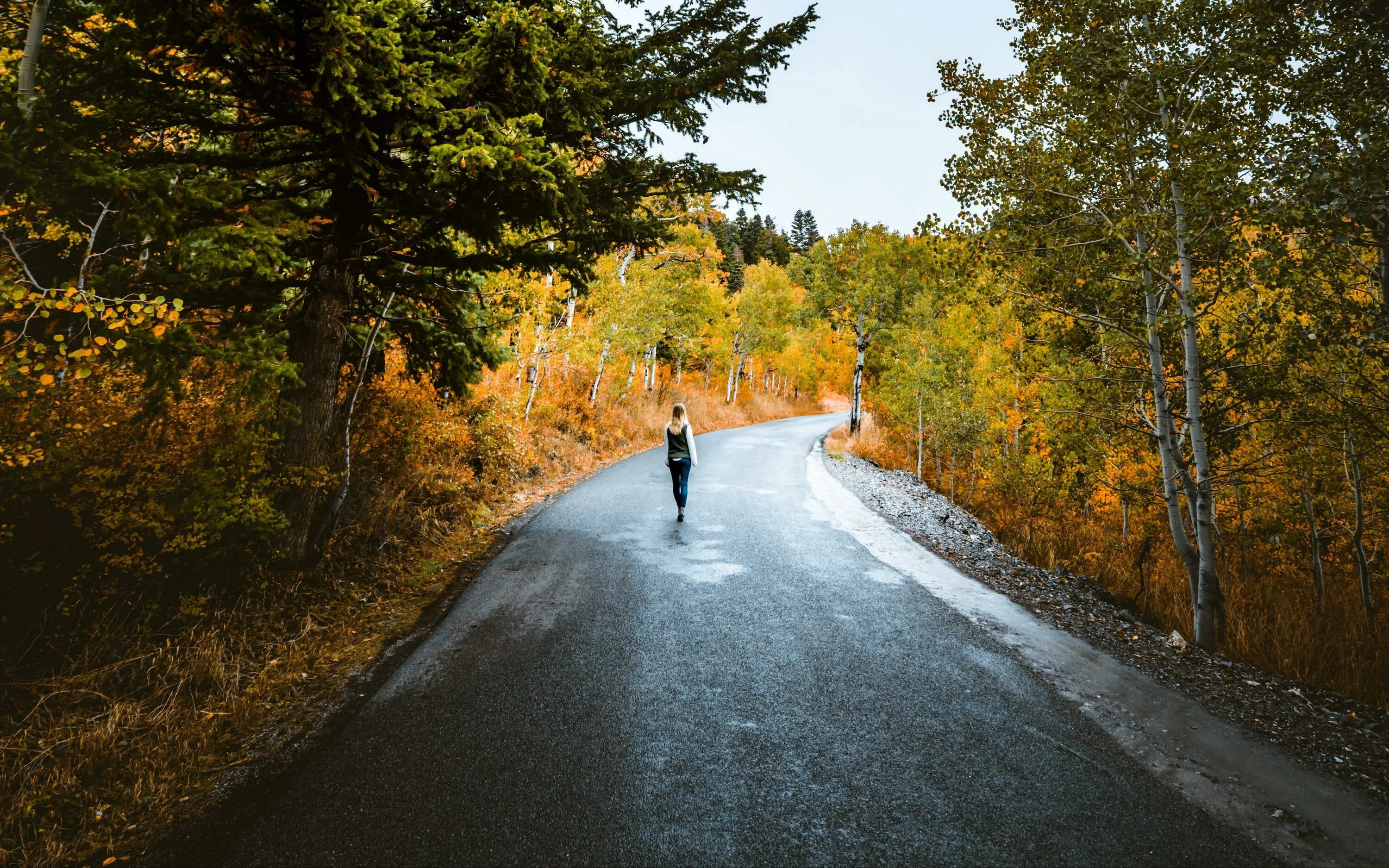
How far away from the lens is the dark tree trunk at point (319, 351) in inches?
185

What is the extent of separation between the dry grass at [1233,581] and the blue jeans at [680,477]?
580cm

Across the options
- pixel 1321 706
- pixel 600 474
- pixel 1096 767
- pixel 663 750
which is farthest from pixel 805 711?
pixel 600 474

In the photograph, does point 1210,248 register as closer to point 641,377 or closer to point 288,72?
point 288,72

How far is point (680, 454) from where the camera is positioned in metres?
8.60

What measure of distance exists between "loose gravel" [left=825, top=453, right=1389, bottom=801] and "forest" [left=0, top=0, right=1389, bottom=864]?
76 centimetres

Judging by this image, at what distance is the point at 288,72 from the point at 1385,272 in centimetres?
1007

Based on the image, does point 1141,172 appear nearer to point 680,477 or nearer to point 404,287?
point 680,477

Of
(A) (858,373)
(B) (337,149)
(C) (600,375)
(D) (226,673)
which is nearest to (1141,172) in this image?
(B) (337,149)

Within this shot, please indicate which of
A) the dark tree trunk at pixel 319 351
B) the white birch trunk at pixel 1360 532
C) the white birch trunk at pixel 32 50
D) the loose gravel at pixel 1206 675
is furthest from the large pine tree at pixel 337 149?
the white birch trunk at pixel 1360 532

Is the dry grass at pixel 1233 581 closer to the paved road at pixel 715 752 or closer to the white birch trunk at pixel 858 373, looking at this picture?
the paved road at pixel 715 752

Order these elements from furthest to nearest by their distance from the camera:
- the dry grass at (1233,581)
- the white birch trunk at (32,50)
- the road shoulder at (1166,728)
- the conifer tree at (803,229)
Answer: the conifer tree at (803,229), the dry grass at (1233,581), the white birch trunk at (32,50), the road shoulder at (1166,728)

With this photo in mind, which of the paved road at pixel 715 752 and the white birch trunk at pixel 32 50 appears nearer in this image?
the paved road at pixel 715 752

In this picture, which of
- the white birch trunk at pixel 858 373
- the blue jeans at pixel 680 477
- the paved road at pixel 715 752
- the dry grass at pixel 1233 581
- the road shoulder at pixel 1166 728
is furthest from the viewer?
the white birch trunk at pixel 858 373

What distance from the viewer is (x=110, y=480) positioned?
3645 millimetres
